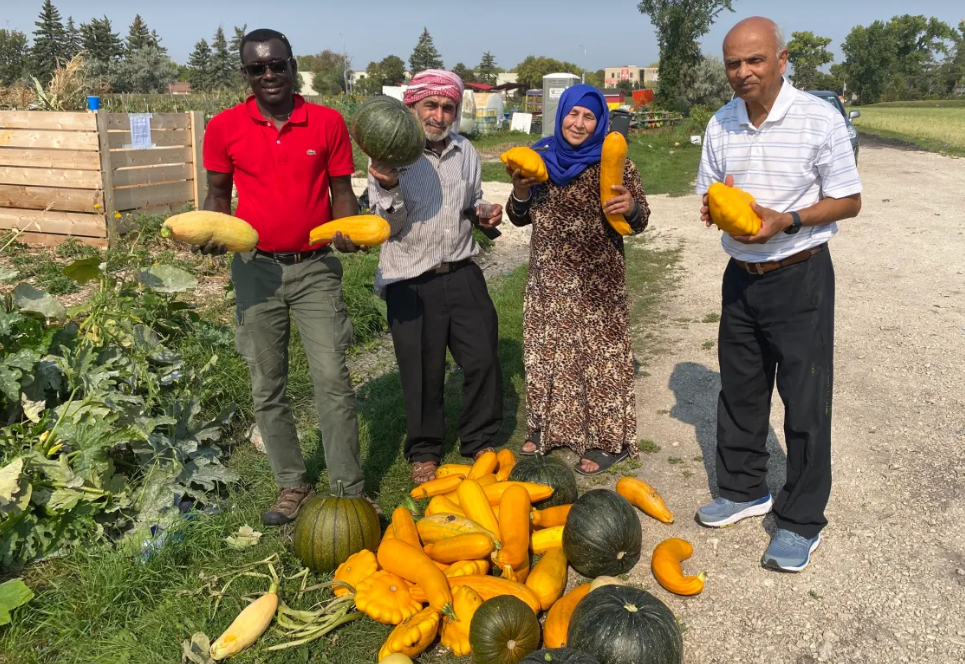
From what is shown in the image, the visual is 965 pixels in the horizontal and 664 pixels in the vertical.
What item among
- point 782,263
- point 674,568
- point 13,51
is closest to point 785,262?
point 782,263

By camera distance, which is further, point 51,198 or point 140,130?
point 140,130

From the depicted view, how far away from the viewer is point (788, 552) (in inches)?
142

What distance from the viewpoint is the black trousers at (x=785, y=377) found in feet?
11.2

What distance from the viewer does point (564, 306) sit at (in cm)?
447

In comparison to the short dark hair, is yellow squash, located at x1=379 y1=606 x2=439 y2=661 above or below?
below

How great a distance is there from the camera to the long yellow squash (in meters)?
3.87

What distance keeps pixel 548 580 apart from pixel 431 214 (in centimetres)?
217

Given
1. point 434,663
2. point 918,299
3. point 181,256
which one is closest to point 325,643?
point 434,663

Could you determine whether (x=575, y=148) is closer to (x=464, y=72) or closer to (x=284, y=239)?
(x=284, y=239)

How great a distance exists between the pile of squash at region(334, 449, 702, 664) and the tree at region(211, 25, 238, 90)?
90.4 m

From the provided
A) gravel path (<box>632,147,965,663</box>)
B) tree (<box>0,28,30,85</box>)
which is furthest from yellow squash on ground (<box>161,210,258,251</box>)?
tree (<box>0,28,30,85</box>)

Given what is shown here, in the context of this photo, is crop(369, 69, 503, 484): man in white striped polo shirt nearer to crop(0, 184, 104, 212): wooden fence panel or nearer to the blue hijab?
the blue hijab

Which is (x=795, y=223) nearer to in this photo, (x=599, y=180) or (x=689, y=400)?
(x=599, y=180)

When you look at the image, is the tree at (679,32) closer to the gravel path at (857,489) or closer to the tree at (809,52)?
the gravel path at (857,489)
